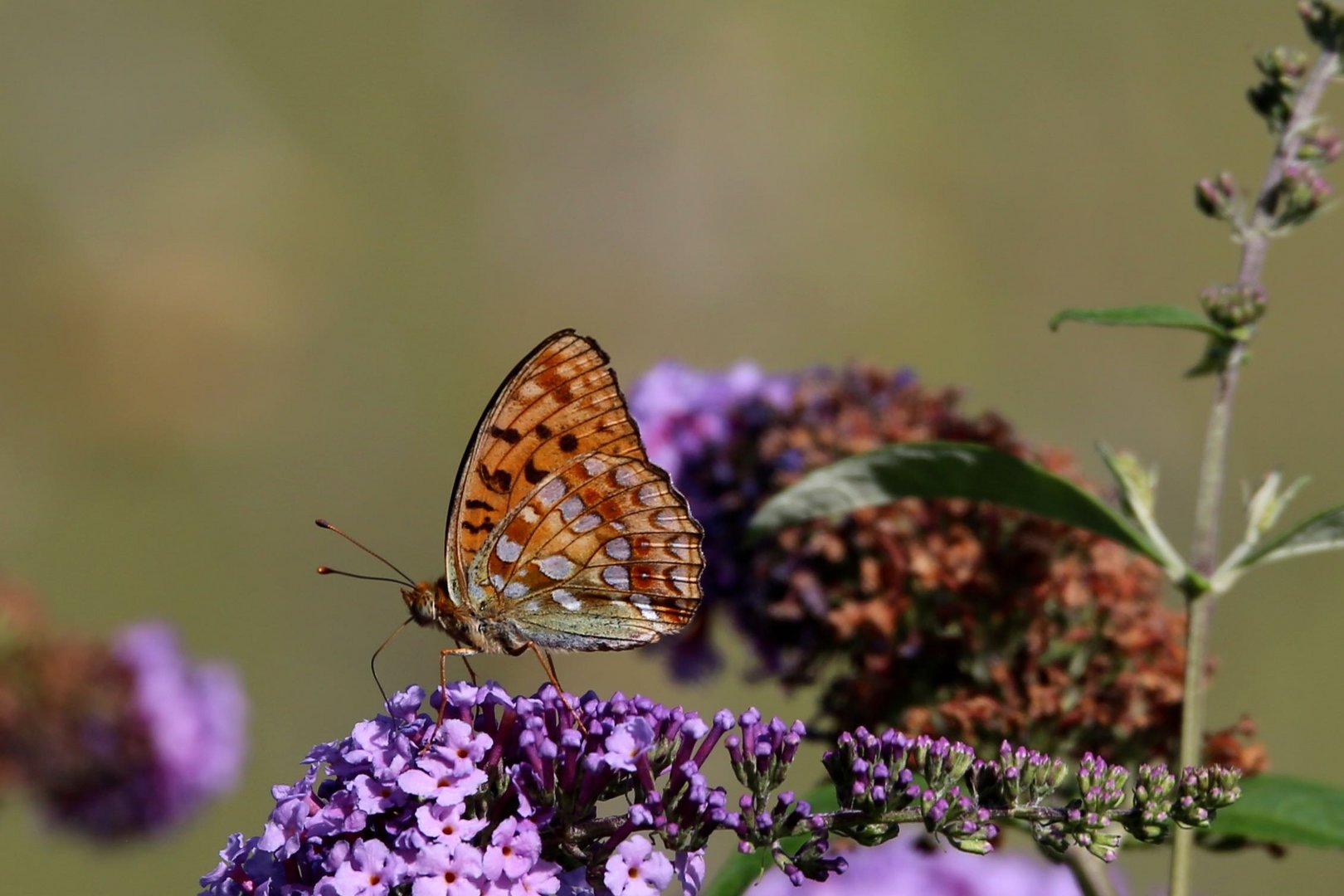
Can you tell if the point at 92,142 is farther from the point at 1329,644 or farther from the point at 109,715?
the point at 1329,644

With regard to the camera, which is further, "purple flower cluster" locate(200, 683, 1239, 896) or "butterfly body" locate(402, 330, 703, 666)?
"butterfly body" locate(402, 330, 703, 666)

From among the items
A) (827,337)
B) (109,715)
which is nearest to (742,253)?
(827,337)

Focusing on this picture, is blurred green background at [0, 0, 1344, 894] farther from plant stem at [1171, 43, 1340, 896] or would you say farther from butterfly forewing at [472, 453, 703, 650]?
plant stem at [1171, 43, 1340, 896]

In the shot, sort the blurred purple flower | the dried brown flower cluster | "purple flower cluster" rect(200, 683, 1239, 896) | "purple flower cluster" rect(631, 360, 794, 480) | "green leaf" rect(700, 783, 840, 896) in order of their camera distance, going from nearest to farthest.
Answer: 1. "purple flower cluster" rect(200, 683, 1239, 896)
2. "green leaf" rect(700, 783, 840, 896)
3. the dried brown flower cluster
4. the blurred purple flower
5. "purple flower cluster" rect(631, 360, 794, 480)

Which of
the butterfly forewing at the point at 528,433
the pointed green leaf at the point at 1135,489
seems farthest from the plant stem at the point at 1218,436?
the butterfly forewing at the point at 528,433

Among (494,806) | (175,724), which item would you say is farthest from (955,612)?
(175,724)

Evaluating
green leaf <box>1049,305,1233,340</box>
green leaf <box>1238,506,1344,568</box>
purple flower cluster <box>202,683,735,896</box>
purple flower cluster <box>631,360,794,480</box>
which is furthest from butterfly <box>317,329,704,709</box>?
purple flower cluster <box>631,360,794,480</box>

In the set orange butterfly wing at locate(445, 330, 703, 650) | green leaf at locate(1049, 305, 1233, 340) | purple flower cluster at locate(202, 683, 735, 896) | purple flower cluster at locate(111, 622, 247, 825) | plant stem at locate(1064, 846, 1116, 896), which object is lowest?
purple flower cluster at locate(111, 622, 247, 825)
